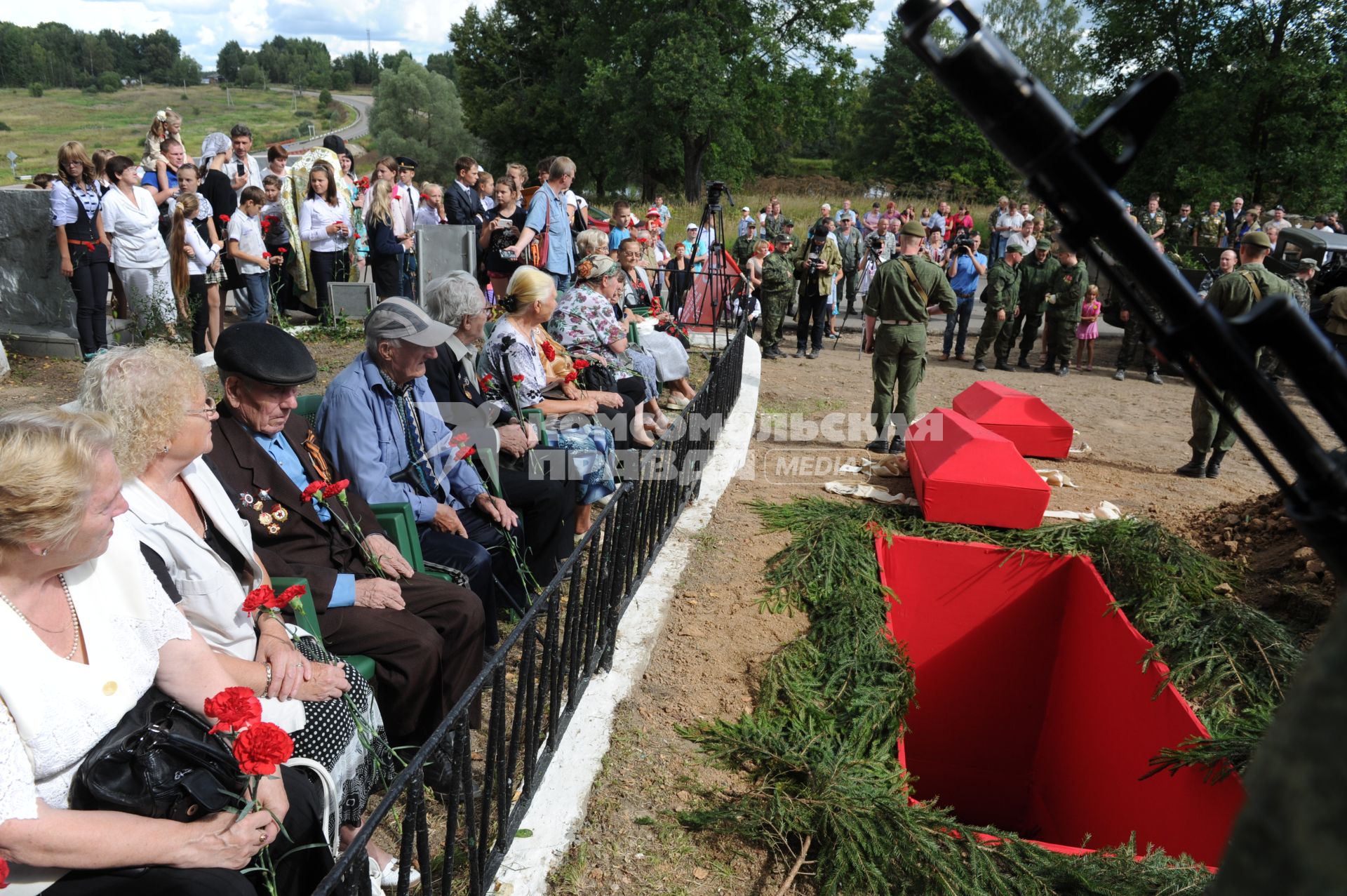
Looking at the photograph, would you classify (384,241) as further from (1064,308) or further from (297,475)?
(1064,308)

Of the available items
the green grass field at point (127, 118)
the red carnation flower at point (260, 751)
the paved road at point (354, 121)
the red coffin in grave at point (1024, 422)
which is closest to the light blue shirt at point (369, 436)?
the red carnation flower at point (260, 751)

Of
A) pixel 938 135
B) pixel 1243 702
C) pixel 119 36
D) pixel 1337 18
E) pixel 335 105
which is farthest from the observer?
pixel 119 36

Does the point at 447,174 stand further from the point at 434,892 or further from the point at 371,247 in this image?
the point at 434,892

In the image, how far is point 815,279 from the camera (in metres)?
12.0

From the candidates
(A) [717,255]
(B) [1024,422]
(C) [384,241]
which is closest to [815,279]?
(A) [717,255]

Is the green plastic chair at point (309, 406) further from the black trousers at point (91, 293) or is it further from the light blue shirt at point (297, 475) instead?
the black trousers at point (91, 293)

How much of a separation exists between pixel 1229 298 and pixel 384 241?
25.7 feet

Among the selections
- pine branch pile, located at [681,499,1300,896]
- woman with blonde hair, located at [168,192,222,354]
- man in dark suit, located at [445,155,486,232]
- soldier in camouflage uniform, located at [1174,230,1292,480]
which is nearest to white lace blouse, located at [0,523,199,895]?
pine branch pile, located at [681,499,1300,896]

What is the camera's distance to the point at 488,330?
216 inches

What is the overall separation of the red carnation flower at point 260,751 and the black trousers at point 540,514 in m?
2.54

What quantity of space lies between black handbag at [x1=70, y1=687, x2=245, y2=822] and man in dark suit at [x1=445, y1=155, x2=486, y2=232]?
8.10m

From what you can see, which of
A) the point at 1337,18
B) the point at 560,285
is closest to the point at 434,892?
the point at 560,285

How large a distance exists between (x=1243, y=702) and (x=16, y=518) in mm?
4641

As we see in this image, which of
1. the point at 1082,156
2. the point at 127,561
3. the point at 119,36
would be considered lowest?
the point at 127,561
